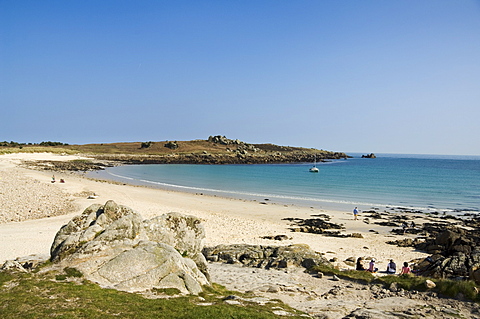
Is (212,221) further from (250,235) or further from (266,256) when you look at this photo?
(266,256)

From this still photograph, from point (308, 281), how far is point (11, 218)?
2331 centimetres

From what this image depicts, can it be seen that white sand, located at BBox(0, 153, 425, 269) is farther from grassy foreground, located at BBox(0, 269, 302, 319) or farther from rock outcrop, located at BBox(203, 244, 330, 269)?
grassy foreground, located at BBox(0, 269, 302, 319)

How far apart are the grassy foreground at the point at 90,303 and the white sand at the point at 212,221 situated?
8801mm

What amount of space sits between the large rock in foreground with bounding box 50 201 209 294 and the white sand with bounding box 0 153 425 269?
7526 mm

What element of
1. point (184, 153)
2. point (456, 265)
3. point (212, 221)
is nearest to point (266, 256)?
point (456, 265)

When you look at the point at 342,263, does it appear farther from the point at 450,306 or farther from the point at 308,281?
the point at 450,306

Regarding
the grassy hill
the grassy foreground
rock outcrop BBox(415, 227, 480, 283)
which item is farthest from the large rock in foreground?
the grassy hill

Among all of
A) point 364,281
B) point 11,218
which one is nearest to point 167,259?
point 364,281

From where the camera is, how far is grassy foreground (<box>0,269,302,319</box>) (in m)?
8.17

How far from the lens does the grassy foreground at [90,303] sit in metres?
8.17

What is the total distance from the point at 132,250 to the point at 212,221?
18386 millimetres

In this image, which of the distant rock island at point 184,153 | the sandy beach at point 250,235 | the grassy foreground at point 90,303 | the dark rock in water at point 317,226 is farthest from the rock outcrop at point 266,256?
the distant rock island at point 184,153

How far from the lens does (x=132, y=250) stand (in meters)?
11.4

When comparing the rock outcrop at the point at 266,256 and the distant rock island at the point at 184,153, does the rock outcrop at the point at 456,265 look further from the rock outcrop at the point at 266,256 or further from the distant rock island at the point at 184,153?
the distant rock island at the point at 184,153
